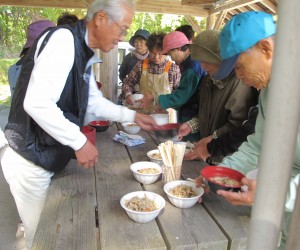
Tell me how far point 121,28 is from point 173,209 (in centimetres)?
100

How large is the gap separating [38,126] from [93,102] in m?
0.55

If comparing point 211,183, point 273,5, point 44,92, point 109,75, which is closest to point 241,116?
point 211,183

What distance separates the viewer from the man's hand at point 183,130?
229 cm

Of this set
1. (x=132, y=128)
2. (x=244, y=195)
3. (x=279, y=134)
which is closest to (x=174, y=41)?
(x=132, y=128)

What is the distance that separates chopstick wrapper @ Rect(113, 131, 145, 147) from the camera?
7.36 ft

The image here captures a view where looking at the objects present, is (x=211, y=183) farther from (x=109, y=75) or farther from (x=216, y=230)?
(x=109, y=75)

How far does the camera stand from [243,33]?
128 cm

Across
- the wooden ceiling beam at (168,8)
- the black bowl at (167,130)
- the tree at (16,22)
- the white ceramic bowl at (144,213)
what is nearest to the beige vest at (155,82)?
the black bowl at (167,130)

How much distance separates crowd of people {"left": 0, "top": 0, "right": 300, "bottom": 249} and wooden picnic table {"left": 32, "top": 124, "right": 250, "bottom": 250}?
0.46ft

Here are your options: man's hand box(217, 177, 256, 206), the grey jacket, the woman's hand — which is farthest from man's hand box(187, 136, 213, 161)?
man's hand box(217, 177, 256, 206)

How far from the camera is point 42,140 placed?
165 centimetres

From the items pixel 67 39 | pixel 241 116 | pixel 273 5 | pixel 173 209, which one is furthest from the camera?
pixel 273 5

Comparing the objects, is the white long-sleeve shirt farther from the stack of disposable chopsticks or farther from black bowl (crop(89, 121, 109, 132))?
black bowl (crop(89, 121, 109, 132))

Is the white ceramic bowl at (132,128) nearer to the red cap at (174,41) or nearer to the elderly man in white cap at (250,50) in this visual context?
the red cap at (174,41)
